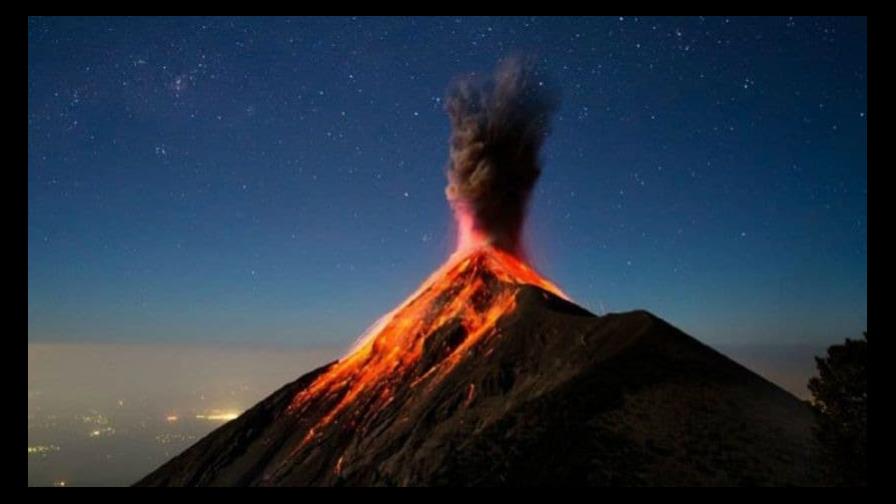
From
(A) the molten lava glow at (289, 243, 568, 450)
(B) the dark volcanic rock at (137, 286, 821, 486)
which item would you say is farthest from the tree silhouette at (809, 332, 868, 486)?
(A) the molten lava glow at (289, 243, 568, 450)

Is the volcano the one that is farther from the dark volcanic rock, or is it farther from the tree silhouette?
the tree silhouette

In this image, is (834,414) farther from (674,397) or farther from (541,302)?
(541,302)

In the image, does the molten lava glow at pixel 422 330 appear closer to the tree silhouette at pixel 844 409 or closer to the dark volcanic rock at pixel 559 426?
the dark volcanic rock at pixel 559 426

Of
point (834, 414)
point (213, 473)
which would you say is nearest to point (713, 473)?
point (834, 414)

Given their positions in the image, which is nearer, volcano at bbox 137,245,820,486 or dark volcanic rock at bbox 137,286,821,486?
dark volcanic rock at bbox 137,286,821,486

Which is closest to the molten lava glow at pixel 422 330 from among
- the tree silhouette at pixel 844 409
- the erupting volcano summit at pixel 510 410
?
the erupting volcano summit at pixel 510 410

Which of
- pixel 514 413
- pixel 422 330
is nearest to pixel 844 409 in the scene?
pixel 514 413

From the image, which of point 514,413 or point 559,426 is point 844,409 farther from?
point 514,413
